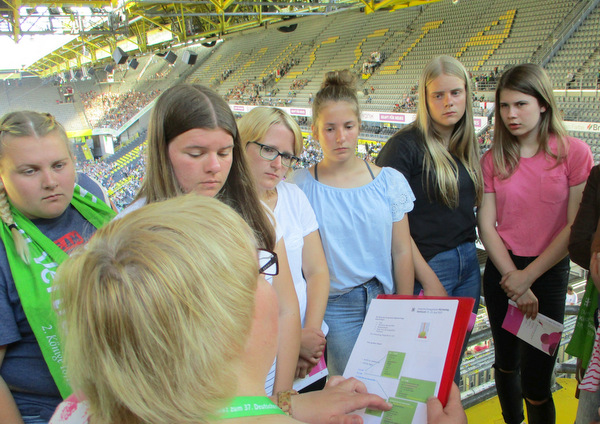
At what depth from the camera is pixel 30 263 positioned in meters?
1.00

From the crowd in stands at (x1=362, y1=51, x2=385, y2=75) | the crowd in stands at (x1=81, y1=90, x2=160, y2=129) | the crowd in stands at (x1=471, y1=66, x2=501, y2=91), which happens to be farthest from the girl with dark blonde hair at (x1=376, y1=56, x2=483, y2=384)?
the crowd in stands at (x1=81, y1=90, x2=160, y2=129)

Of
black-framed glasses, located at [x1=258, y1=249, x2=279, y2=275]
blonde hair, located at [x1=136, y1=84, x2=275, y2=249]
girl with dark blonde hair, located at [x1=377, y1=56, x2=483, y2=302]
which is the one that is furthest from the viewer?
girl with dark blonde hair, located at [x1=377, y1=56, x2=483, y2=302]

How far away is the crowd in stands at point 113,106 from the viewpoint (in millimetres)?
24406

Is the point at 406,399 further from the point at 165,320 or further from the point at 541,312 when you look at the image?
the point at 541,312

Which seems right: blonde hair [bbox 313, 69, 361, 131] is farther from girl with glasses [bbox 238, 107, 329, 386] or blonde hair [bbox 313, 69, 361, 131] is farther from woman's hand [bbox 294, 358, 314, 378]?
woman's hand [bbox 294, 358, 314, 378]

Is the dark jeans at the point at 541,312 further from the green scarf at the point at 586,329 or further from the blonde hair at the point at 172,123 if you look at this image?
the blonde hair at the point at 172,123

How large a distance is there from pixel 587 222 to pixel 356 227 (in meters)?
0.71

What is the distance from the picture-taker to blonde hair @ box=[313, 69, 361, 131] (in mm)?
1482

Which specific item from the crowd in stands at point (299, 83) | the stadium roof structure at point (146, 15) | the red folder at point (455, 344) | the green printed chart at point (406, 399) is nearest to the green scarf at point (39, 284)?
the green printed chart at point (406, 399)

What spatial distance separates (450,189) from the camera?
5.07 ft

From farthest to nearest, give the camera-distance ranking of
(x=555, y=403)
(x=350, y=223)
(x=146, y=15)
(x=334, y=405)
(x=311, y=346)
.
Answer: (x=146, y=15), (x=555, y=403), (x=350, y=223), (x=311, y=346), (x=334, y=405)

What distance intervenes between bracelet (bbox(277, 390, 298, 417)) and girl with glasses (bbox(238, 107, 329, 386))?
0.40m

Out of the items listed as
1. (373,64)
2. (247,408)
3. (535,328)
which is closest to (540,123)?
(535,328)

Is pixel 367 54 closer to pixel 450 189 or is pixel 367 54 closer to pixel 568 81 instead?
pixel 568 81
